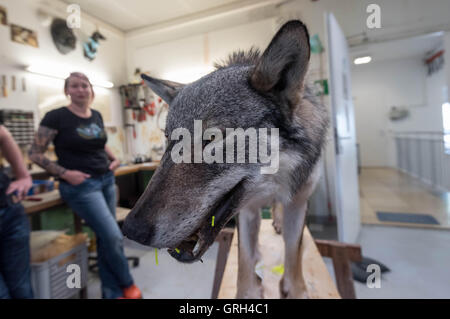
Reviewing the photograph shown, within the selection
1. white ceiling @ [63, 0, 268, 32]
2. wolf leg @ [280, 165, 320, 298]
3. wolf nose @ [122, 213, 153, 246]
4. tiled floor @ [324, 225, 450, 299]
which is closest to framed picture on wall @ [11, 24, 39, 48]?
white ceiling @ [63, 0, 268, 32]

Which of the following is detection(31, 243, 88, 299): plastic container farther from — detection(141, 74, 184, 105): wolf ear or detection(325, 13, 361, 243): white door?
detection(325, 13, 361, 243): white door

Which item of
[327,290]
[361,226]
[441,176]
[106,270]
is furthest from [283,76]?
[361,226]

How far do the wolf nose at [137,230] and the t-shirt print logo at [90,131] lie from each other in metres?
0.24

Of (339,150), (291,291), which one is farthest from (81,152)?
(339,150)

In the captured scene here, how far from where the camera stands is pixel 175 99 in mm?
346

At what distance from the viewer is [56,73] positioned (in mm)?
466

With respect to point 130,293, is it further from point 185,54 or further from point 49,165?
point 185,54

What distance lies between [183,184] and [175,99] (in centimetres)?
15

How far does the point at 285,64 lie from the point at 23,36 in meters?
0.61

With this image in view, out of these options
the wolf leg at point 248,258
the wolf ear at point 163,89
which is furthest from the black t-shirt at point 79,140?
the wolf leg at point 248,258

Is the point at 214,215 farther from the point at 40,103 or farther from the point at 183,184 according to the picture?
the point at 40,103

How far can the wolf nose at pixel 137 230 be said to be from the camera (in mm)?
236

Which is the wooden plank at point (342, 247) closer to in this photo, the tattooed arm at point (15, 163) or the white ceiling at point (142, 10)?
the white ceiling at point (142, 10)

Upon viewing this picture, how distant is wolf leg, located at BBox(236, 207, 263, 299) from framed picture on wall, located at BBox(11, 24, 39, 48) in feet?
2.33
